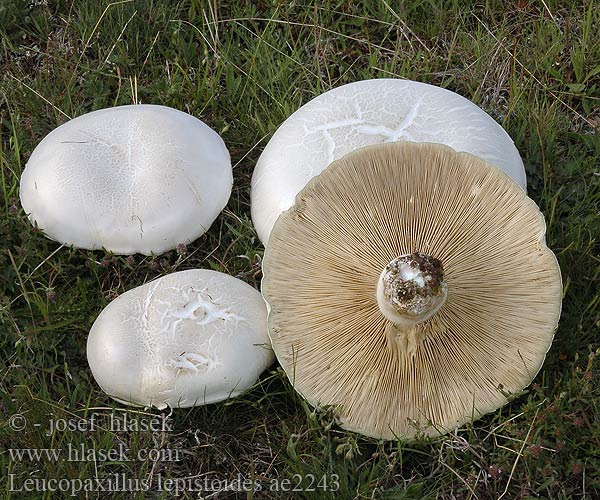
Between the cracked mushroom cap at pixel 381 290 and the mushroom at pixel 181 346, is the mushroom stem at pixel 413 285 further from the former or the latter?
the mushroom at pixel 181 346

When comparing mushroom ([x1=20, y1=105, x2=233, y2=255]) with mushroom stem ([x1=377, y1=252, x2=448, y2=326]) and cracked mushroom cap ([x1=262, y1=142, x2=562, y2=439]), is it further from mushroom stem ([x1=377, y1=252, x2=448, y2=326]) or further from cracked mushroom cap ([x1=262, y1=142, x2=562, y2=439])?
mushroom stem ([x1=377, y1=252, x2=448, y2=326])

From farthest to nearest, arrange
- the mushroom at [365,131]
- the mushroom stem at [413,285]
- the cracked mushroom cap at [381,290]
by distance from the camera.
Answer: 1. the mushroom at [365,131]
2. the cracked mushroom cap at [381,290]
3. the mushroom stem at [413,285]

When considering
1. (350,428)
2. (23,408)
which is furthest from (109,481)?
(350,428)

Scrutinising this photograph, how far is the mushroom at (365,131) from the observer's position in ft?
10.3

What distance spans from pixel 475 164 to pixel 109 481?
166 cm

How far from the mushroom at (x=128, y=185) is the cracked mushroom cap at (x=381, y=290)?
696 millimetres

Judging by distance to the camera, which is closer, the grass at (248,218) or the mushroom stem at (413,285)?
the mushroom stem at (413,285)

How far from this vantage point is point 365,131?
318cm

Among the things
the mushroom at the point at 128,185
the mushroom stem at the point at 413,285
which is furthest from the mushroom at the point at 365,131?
the mushroom stem at the point at 413,285

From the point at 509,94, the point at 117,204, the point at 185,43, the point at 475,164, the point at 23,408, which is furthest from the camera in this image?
the point at 185,43

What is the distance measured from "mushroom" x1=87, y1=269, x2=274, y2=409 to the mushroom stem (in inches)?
24.0

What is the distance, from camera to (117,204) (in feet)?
10.9

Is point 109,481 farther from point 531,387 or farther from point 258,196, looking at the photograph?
point 531,387

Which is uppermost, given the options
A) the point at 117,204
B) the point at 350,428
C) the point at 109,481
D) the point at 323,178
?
the point at 323,178
